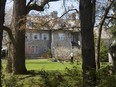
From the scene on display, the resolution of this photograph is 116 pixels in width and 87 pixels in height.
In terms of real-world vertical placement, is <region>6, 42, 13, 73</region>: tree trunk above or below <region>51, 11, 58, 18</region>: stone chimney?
below

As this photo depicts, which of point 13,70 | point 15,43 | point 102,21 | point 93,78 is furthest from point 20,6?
point 93,78

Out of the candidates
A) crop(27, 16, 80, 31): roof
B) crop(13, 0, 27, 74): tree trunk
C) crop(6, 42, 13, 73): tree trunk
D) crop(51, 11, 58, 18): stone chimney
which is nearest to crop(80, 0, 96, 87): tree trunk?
crop(27, 16, 80, 31): roof

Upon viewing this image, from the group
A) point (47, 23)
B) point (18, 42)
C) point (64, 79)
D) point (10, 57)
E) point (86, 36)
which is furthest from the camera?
point (10, 57)

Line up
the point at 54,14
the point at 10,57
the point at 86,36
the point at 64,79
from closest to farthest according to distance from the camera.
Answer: the point at 64,79, the point at 86,36, the point at 54,14, the point at 10,57

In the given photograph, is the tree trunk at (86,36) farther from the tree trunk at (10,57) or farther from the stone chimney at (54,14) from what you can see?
the tree trunk at (10,57)

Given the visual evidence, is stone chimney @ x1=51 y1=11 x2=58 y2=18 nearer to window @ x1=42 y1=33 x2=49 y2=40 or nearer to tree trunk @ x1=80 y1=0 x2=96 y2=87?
tree trunk @ x1=80 y1=0 x2=96 y2=87

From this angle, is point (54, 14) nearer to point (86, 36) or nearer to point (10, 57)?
point (10, 57)

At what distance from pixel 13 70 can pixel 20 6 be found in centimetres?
518

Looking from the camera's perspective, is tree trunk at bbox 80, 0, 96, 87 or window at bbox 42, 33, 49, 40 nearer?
tree trunk at bbox 80, 0, 96, 87

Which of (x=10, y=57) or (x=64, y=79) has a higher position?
(x=10, y=57)

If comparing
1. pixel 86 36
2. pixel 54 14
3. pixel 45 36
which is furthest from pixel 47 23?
pixel 45 36

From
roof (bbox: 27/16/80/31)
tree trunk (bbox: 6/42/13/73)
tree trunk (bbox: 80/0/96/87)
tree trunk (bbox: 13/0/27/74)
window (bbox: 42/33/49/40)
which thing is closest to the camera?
tree trunk (bbox: 80/0/96/87)

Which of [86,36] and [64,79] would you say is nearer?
[64,79]

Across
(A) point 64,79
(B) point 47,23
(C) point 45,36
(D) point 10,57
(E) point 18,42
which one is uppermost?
(C) point 45,36
